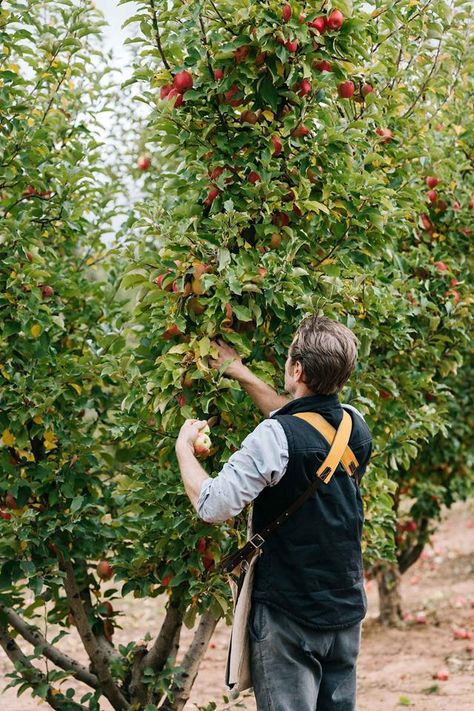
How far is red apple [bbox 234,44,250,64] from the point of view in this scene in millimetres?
2767

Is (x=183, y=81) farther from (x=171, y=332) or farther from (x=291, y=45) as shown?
(x=171, y=332)

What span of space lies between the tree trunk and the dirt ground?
0.11 m

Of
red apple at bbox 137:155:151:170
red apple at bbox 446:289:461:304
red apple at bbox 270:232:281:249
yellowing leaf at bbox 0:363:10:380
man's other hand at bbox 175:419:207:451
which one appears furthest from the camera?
red apple at bbox 137:155:151:170

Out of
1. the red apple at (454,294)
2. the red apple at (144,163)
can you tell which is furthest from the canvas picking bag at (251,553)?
the red apple at (144,163)

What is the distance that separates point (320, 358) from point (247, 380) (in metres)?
0.38

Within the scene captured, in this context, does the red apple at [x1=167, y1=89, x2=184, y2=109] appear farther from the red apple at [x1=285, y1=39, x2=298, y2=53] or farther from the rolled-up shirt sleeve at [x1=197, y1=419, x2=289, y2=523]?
the rolled-up shirt sleeve at [x1=197, y1=419, x2=289, y2=523]

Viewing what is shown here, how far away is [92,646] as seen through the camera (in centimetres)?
365

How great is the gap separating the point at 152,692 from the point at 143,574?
2.20 ft

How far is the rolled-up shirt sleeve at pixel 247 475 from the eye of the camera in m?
2.26

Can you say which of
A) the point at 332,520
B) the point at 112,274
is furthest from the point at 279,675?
the point at 112,274

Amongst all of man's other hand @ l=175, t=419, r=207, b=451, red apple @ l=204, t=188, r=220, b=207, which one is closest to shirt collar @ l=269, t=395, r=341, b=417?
man's other hand @ l=175, t=419, r=207, b=451

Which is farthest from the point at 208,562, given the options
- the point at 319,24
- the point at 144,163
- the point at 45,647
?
the point at 144,163

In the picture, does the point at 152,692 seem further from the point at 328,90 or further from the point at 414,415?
the point at 328,90

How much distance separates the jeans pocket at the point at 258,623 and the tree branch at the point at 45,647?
1543mm
